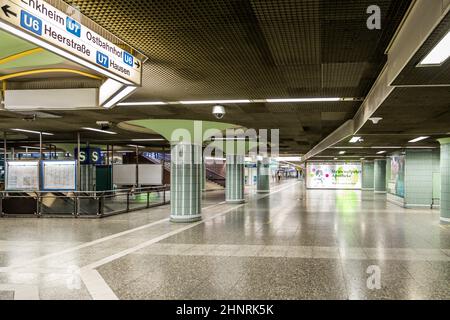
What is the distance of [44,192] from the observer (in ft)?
45.3

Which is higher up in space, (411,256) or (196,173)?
(196,173)

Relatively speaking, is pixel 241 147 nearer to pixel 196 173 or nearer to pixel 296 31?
pixel 196 173

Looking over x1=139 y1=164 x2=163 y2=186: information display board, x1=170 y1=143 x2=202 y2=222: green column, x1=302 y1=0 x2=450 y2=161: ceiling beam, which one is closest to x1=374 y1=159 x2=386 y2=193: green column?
x1=139 y1=164 x2=163 y2=186: information display board

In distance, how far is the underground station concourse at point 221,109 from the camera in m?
3.38

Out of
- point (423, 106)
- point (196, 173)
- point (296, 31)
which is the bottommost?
point (196, 173)

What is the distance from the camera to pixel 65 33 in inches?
130

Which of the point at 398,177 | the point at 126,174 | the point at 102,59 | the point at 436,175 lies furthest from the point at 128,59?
the point at 398,177

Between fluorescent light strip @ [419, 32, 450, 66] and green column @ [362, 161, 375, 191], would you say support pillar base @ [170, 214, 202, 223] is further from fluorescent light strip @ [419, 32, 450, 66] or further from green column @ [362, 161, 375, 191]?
green column @ [362, 161, 375, 191]

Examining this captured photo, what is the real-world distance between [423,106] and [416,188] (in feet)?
42.3

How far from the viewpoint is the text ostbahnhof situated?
3.00 metres

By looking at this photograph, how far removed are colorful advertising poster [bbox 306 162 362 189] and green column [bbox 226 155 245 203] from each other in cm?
1605

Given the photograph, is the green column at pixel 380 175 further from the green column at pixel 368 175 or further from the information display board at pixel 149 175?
the information display board at pixel 149 175

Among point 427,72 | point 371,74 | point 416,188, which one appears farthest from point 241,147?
point 427,72

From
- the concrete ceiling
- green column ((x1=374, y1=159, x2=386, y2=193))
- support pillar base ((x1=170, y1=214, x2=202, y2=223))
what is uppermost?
the concrete ceiling
